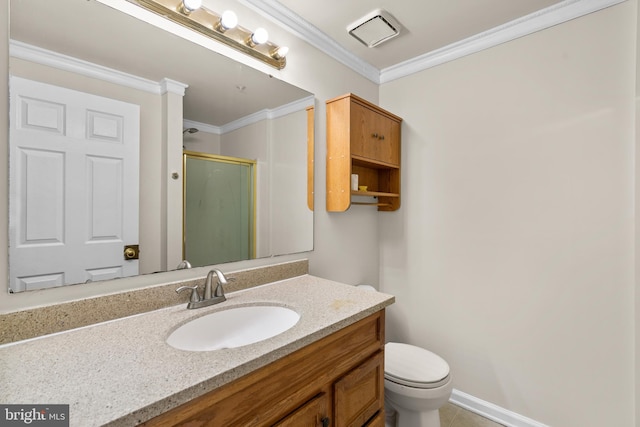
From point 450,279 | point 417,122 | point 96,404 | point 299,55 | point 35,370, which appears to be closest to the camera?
point 96,404

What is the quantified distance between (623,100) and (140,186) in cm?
232

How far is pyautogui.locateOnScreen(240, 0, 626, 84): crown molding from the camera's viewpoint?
1.50m

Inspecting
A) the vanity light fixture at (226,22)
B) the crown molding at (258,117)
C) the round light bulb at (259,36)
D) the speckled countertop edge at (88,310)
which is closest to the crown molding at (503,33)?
the crown molding at (258,117)

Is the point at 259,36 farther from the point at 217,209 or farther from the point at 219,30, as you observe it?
the point at 217,209

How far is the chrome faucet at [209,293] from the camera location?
1.12 m

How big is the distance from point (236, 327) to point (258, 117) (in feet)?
3.44

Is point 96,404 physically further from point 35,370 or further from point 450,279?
point 450,279

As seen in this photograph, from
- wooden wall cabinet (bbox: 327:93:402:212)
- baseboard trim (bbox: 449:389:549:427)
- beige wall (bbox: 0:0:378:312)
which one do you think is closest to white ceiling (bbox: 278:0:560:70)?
beige wall (bbox: 0:0:378:312)

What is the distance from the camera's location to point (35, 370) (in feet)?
2.25

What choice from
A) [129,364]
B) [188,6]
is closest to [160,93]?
[188,6]

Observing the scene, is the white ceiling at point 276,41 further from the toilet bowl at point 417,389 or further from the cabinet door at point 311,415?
the toilet bowl at point 417,389

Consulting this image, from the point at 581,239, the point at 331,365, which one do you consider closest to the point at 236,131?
the point at 331,365

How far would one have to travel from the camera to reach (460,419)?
5.92 ft

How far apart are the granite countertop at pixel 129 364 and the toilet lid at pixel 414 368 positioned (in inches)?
26.2
